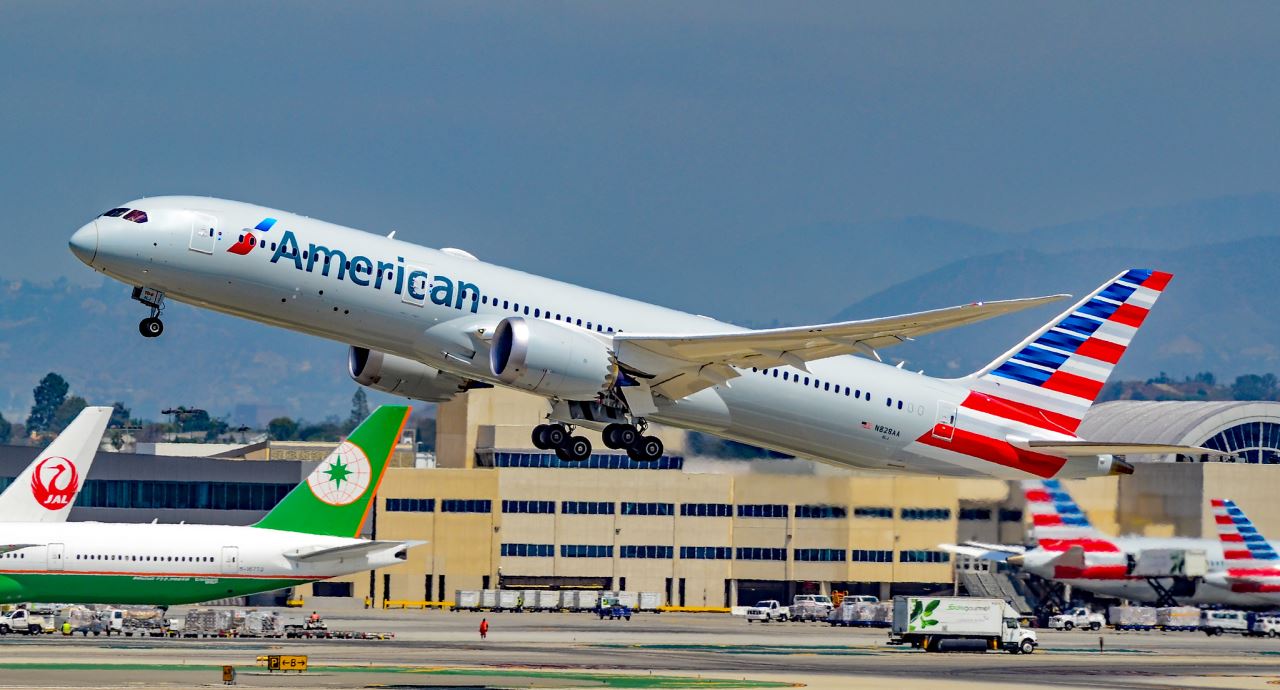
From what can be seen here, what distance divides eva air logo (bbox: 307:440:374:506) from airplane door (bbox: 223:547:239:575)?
179 inches

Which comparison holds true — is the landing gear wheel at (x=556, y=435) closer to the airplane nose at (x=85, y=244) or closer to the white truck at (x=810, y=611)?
the airplane nose at (x=85, y=244)

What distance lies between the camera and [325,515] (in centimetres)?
7731

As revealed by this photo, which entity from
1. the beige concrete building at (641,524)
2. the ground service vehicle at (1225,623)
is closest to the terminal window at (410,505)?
the beige concrete building at (641,524)

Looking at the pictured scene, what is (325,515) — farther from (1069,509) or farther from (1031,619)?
(1031,619)

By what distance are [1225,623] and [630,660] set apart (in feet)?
143

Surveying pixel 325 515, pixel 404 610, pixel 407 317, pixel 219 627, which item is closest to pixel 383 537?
pixel 404 610

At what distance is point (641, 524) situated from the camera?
405ft

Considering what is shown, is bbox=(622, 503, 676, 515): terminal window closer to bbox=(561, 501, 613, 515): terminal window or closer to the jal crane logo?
bbox=(561, 501, 613, 515): terminal window

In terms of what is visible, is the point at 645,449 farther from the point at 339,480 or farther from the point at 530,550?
the point at 530,550

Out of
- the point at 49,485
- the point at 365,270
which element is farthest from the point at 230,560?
the point at 365,270

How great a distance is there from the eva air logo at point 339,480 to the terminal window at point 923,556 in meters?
37.1

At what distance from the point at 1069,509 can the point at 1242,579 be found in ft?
42.3

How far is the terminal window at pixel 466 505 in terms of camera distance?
12500cm

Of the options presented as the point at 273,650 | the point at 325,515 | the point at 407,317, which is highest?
the point at 407,317
